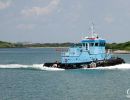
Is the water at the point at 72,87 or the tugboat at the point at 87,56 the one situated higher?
the tugboat at the point at 87,56

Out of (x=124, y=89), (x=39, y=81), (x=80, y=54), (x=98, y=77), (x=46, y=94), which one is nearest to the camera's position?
(x=46, y=94)

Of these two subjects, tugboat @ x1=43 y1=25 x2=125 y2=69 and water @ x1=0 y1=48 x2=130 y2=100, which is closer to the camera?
water @ x1=0 y1=48 x2=130 y2=100

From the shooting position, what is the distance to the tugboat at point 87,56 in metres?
68.0

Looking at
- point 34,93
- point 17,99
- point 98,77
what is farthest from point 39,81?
point 17,99

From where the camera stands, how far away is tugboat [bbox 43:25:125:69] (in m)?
68.0

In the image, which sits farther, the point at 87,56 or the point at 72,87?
the point at 87,56

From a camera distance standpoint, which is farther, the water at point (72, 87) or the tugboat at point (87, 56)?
the tugboat at point (87, 56)

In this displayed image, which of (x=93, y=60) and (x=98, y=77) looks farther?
(x=93, y=60)

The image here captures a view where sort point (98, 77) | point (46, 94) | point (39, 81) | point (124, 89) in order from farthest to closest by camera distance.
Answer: point (98, 77), point (39, 81), point (124, 89), point (46, 94)

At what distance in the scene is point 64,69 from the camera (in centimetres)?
6844

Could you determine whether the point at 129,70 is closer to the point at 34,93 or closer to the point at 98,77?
the point at 98,77

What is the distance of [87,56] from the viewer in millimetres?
68562

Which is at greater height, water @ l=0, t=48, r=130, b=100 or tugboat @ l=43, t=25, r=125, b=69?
tugboat @ l=43, t=25, r=125, b=69

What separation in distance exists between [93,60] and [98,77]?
1112 centimetres
